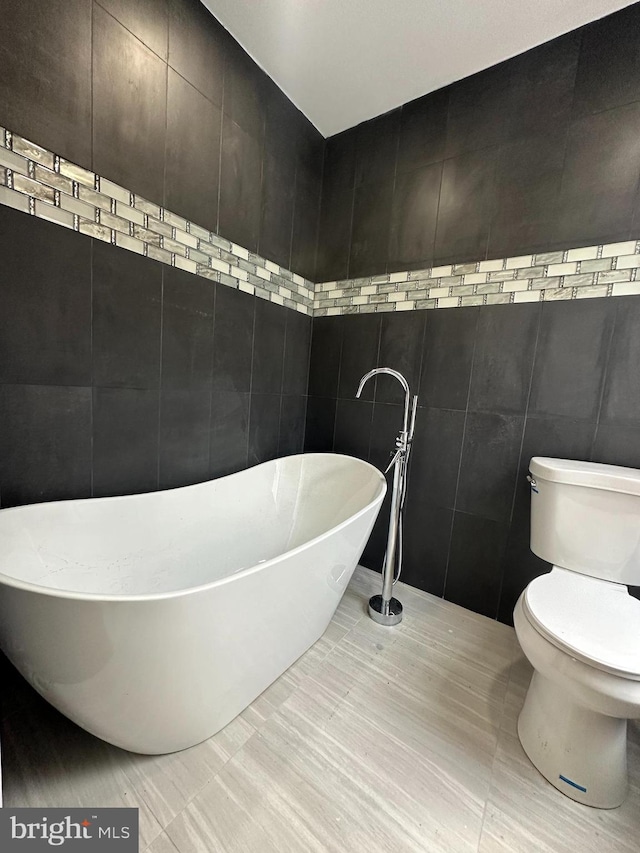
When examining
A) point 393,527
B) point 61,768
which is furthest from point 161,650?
point 393,527

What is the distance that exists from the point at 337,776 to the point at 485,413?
142 centimetres

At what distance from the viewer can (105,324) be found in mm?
1174

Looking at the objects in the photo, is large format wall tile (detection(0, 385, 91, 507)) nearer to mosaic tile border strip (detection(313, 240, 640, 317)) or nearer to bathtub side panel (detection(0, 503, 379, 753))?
bathtub side panel (detection(0, 503, 379, 753))

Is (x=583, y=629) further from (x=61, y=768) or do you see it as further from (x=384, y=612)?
(x=61, y=768)

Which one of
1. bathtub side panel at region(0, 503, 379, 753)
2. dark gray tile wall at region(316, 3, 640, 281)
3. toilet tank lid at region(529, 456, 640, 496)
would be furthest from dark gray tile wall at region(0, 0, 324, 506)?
toilet tank lid at region(529, 456, 640, 496)

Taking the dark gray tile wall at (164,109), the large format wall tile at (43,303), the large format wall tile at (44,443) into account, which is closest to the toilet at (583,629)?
the large format wall tile at (44,443)

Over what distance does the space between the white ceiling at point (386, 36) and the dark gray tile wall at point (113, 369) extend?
1.06 m

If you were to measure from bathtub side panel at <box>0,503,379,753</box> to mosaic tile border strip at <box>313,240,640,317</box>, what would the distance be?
4.28 ft

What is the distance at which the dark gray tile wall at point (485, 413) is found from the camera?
131cm

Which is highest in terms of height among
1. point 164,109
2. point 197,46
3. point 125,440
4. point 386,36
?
point 386,36

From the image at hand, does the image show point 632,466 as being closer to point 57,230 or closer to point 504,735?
point 504,735

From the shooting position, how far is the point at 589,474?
117 cm

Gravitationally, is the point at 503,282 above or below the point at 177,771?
above

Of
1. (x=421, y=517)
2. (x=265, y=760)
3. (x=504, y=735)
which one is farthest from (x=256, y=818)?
(x=421, y=517)
